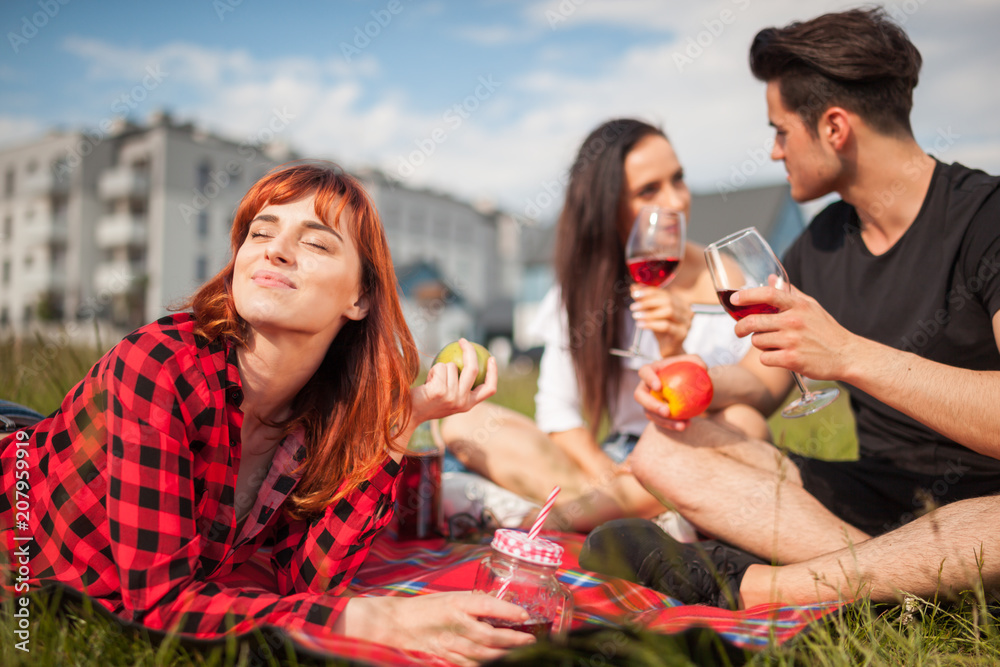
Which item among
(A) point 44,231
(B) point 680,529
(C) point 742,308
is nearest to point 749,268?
(C) point 742,308

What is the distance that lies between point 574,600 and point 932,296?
189 cm

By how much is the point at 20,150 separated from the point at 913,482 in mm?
54878

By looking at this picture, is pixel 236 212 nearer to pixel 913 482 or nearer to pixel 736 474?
pixel 736 474

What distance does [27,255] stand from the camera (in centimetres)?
4538

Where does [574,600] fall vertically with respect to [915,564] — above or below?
below

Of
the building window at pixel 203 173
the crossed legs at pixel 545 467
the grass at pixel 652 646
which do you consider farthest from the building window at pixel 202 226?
the grass at pixel 652 646

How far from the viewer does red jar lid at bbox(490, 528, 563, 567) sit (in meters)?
1.60

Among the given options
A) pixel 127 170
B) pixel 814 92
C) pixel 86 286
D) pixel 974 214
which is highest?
pixel 127 170

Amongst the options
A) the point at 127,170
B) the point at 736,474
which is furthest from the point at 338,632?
the point at 127,170

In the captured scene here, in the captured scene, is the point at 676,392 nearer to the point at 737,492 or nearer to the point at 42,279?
the point at 737,492

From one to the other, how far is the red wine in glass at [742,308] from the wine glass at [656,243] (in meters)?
0.81

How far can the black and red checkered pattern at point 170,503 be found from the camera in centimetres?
159

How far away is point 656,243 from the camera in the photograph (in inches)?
125
